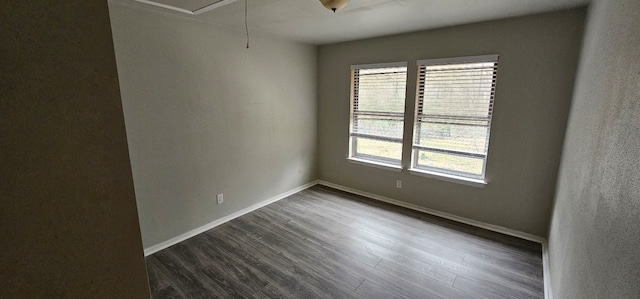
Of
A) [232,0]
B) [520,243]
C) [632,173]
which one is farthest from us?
[520,243]

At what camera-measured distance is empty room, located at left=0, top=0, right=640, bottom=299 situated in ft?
1.97

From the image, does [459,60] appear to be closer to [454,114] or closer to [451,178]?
[454,114]

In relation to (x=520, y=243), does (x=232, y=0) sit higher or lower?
higher

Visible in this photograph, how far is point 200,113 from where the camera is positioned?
117 inches

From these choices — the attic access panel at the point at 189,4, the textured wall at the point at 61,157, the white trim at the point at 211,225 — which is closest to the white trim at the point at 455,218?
the white trim at the point at 211,225

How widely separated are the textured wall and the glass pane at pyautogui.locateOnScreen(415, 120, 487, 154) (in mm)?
3390

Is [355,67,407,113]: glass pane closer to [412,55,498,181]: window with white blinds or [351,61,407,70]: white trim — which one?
[351,61,407,70]: white trim

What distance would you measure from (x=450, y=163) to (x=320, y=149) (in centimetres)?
212

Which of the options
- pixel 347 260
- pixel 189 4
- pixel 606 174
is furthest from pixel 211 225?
pixel 606 174

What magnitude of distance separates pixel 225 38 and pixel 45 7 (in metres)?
2.76

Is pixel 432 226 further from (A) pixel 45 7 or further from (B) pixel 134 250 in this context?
(A) pixel 45 7

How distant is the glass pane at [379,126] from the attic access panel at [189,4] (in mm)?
2510

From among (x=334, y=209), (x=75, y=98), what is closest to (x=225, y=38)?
(x=334, y=209)

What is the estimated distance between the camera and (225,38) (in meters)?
3.08
